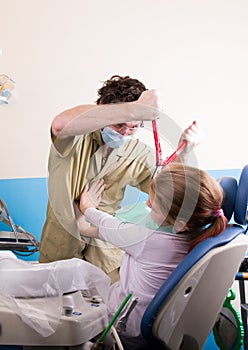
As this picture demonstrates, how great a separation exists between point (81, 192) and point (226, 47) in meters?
1.33

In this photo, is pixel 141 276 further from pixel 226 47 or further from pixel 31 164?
pixel 226 47

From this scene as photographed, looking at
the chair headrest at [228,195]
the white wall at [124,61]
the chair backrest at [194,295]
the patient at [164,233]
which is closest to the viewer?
the chair backrest at [194,295]

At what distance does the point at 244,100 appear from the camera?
96.9 inches

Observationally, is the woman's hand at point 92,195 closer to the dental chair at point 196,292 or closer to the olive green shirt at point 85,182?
the olive green shirt at point 85,182

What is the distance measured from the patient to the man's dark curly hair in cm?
26

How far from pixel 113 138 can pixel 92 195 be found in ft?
0.63

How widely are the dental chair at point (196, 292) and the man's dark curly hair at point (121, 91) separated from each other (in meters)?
0.38

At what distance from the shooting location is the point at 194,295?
1231 millimetres

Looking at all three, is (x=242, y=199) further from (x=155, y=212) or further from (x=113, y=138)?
(x=113, y=138)

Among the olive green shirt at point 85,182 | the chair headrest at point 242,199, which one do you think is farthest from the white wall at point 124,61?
the chair headrest at point 242,199

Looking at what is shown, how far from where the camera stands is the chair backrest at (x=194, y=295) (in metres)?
1.14

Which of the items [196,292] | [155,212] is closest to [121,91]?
[155,212]

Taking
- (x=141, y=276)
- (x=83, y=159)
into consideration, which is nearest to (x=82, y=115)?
(x=83, y=159)

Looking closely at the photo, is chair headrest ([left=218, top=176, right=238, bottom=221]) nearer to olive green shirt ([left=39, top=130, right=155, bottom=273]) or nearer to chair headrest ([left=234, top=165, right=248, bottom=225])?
chair headrest ([left=234, top=165, right=248, bottom=225])
